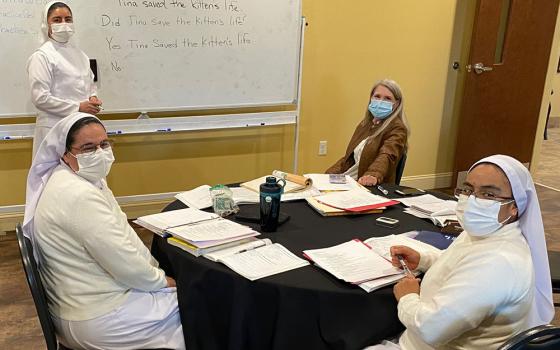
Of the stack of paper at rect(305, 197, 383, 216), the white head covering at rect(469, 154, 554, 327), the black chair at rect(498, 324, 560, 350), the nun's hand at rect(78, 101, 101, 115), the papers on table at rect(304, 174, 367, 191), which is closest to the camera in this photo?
the black chair at rect(498, 324, 560, 350)

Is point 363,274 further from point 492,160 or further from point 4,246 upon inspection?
point 4,246

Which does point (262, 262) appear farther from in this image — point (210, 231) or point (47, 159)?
point (47, 159)

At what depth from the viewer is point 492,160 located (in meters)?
1.39

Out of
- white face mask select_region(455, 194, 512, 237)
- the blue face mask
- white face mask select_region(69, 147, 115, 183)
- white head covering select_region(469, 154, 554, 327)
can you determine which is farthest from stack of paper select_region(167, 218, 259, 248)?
the blue face mask

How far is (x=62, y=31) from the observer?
9.81 feet

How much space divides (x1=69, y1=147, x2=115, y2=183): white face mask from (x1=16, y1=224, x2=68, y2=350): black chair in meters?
0.26

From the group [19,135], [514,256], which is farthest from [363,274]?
[19,135]

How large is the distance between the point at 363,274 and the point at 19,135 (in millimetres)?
2588

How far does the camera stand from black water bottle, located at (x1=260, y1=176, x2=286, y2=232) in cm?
181

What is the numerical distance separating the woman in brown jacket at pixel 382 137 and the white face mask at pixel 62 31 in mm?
1741

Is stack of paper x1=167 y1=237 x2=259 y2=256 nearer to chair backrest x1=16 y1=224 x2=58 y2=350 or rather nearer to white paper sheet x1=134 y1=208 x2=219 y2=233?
white paper sheet x1=134 y1=208 x2=219 y2=233

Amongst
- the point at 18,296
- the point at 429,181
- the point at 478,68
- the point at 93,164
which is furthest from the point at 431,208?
Result: the point at 429,181

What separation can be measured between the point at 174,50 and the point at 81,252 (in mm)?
2226

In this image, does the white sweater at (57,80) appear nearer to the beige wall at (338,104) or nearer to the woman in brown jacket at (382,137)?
the beige wall at (338,104)
